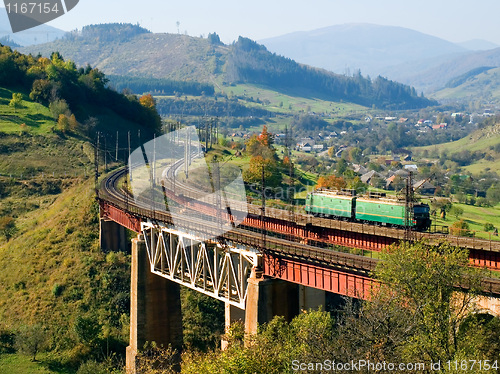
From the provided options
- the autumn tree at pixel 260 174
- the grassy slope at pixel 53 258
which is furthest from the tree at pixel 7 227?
the autumn tree at pixel 260 174

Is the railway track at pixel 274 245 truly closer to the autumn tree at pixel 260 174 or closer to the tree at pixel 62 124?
the autumn tree at pixel 260 174

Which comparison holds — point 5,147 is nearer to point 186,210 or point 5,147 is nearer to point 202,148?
point 202,148

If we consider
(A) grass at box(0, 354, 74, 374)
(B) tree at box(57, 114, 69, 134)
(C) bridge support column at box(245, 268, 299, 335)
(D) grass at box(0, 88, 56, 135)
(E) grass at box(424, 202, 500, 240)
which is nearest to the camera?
(C) bridge support column at box(245, 268, 299, 335)

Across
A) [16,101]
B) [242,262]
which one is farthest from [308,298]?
[16,101]

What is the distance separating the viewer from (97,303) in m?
64.7

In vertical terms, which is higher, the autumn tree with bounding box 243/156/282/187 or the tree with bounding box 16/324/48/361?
the autumn tree with bounding box 243/156/282/187

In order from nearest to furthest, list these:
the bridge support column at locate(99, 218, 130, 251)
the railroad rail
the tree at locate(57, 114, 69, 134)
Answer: the railroad rail < the bridge support column at locate(99, 218, 130, 251) < the tree at locate(57, 114, 69, 134)

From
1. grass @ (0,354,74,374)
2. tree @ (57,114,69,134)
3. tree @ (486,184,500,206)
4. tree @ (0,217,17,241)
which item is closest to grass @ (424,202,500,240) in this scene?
tree @ (486,184,500,206)

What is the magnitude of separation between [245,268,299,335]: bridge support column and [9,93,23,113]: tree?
96.1 m

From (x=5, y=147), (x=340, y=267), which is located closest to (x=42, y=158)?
A: (x=5, y=147)

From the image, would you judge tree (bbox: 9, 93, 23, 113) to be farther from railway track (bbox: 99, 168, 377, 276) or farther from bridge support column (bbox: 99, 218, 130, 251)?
railway track (bbox: 99, 168, 377, 276)

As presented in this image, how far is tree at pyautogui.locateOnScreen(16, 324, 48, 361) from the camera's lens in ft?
185

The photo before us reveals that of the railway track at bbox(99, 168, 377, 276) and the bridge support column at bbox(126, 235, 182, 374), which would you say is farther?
the bridge support column at bbox(126, 235, 182, 374)

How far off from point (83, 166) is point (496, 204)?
250 ft
